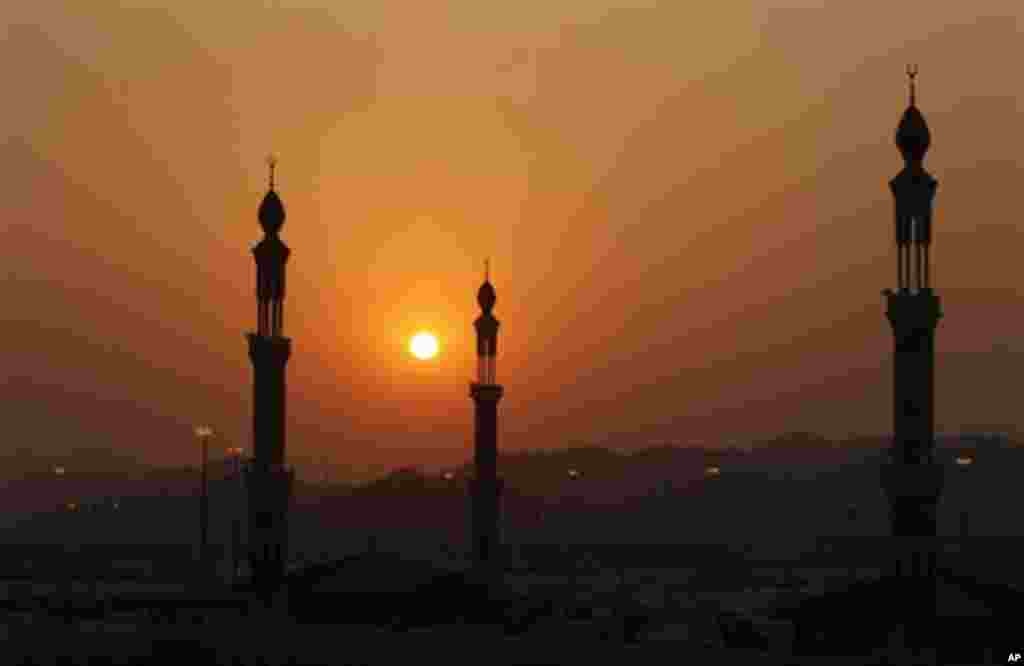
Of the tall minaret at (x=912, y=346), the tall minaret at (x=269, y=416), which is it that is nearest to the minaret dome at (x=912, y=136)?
the tall minaret at (x=912, y=346)

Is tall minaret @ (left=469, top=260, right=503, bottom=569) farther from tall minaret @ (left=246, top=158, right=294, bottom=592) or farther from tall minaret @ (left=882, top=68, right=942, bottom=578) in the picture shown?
tall minaret @ (left=882, top=68, right=942, bottom=578)

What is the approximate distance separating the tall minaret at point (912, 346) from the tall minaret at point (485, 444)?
28.1 metres

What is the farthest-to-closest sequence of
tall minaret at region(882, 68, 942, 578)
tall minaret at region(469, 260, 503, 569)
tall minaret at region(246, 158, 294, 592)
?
tall minaret at region(469, 260, 503, 569)
tall minaret at region(246, 158, 294, 592)
tall minaret at region(882, 68, 942, 578)

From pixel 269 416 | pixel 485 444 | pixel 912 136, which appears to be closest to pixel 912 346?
pixel 912 136

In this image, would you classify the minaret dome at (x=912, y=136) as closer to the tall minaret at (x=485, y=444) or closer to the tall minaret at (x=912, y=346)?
the tall minaret at (x=912, y=346)

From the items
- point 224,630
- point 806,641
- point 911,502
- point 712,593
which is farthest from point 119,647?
point 712,593

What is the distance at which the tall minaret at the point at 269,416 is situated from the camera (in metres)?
54.3

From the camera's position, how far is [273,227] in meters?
57.1

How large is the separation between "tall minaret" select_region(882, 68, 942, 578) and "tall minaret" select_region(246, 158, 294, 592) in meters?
18.3

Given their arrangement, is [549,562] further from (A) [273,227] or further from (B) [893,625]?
(B) [893,625]

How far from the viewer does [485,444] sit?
73.5 metres

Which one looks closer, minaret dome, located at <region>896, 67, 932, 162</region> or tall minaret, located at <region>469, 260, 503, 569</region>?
minaret dome, located at <region>896, 67, 932, 162</region>

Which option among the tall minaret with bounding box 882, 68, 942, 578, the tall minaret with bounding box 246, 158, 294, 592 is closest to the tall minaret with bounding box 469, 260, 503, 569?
the tall minaret with bounding box 246, 158, 294, 592

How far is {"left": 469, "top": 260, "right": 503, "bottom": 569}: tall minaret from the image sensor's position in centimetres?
7188
